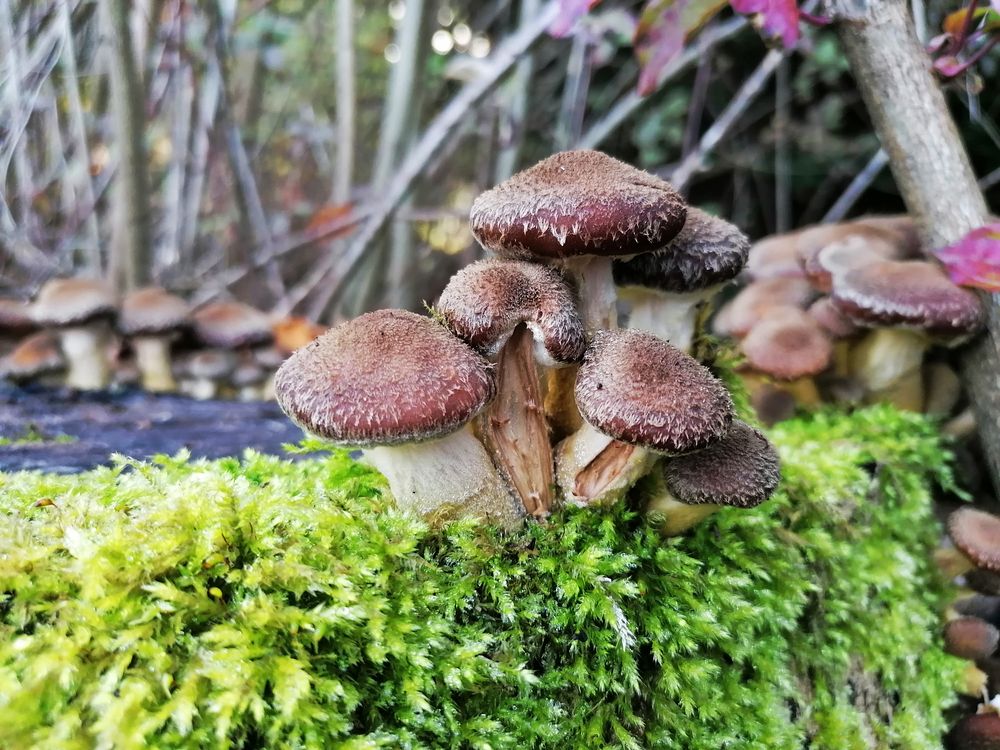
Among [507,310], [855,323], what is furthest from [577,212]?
[855,323]

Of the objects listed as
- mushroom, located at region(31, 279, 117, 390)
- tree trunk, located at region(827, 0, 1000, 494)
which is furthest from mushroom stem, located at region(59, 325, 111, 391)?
tree trunk, located at region(827, 0, 1000, 494)

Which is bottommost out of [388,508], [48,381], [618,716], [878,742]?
[878,742]

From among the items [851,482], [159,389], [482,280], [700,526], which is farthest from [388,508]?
[159,389]

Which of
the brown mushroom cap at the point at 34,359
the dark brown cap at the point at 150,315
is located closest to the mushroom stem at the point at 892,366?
the dark brown cap at the point at 150,315

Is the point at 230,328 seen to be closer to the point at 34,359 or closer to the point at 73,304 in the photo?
the point at 73,304

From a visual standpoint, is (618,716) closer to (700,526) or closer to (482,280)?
(700,526)

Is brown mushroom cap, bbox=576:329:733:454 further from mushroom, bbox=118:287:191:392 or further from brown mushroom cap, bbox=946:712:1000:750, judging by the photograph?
mushroom, bbox=118:287:191:392

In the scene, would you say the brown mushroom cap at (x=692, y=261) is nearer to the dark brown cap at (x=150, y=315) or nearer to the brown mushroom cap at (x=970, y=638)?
the brown mushroom cap at (x=970, y=638)
